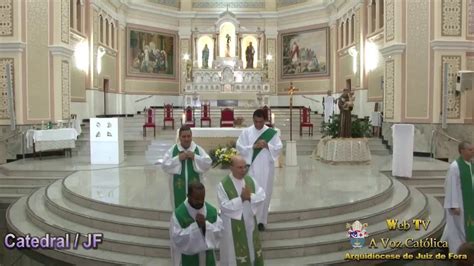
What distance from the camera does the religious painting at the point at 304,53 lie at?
22641 millimetres

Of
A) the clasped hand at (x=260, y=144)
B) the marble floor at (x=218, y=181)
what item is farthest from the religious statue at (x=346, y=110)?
the clasped hand at (x=260, y=144)

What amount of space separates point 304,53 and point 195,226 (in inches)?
804

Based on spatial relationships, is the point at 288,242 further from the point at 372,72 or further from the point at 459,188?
the point at 372,72

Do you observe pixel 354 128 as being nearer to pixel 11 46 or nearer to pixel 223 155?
pixel 223 155

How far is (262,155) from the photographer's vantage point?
6.12m

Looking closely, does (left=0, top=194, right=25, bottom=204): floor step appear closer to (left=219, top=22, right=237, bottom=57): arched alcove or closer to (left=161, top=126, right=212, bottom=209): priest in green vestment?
(left=161, top=126, right=212, bottom=209): priest in green vestment

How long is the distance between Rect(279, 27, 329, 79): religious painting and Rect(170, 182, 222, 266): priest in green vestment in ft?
62.7

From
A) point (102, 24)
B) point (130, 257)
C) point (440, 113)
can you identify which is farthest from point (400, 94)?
point (102, 24)

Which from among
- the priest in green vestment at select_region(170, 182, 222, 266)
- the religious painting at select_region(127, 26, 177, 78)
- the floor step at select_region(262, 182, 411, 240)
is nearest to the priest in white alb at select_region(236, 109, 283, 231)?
the floor step at select_region(262, 182, 411, 240)

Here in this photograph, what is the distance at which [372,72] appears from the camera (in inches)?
672

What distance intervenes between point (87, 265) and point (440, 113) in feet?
35.6

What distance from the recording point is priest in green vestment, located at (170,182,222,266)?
4018 millimetres

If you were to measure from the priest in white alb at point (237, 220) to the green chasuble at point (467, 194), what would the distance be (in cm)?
276

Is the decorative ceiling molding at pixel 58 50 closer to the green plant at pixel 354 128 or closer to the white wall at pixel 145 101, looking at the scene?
the green plant at pixel 354 128
